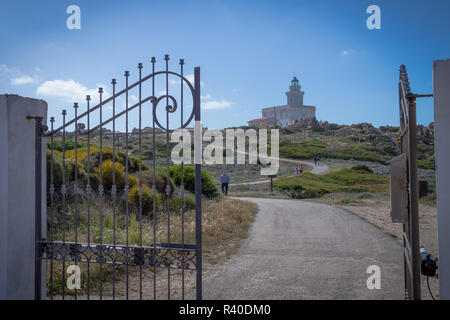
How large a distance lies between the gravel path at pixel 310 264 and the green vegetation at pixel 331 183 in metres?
15.3

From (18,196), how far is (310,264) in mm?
5193

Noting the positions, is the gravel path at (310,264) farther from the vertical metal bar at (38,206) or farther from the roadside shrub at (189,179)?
the roadside shrub at (189,179)


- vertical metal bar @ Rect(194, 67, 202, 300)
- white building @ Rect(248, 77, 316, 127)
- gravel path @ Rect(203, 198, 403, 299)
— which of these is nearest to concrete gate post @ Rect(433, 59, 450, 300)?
vertical metal bar @ Rect(194, 67, 202, 300)

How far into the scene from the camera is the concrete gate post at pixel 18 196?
4.14 meters

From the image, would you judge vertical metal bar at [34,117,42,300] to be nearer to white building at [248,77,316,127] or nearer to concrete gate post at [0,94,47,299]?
concrete gate post at [0,94,47,299]

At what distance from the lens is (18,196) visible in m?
4.25

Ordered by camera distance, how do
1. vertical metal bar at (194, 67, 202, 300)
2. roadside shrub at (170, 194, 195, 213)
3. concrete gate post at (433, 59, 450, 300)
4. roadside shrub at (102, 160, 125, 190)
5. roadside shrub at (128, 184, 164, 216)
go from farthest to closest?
roadside shrub at (170, 194, 195, 213) < roadside shrub at (102, 160, 125, 190) < roadside shrub at (128, 184, 164, 216) < vertical metal bar at (194, 67, 202, 300) < concrete gate post at (433, 59, 450, 300)

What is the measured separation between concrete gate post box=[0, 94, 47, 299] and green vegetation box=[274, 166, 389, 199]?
22296 millimetres

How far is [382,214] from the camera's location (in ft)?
46.3

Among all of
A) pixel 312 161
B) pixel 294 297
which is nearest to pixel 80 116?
pixel 294 297

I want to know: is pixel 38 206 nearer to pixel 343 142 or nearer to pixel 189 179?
pixel 189 179

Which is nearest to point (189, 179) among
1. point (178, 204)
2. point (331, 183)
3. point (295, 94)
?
point (178, 204)

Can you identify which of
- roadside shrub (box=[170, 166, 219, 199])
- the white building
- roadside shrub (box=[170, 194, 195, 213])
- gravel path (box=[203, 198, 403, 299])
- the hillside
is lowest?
gravel path (box=[203, 198, 403, 299])

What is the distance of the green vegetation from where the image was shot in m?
27.7
